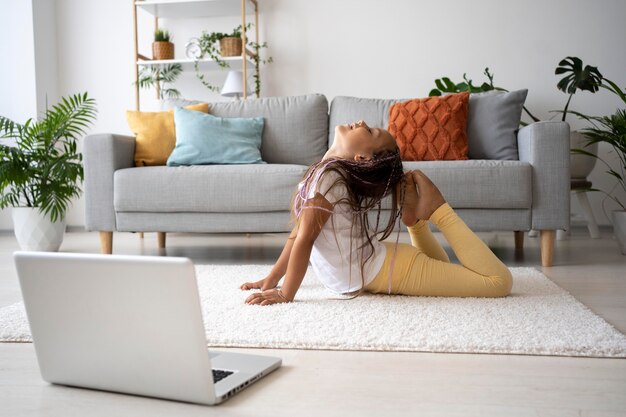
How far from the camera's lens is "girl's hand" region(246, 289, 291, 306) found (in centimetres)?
196

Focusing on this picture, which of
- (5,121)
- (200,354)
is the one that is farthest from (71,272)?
(5,121)

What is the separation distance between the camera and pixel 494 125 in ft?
10.8

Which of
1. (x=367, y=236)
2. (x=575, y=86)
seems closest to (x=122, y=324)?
(x=367, y=236)

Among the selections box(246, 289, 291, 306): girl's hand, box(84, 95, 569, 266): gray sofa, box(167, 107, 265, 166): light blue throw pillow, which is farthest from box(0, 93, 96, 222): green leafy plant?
box(246, 289, 291, 306): girl's hand

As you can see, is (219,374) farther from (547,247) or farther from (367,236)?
(547,247)

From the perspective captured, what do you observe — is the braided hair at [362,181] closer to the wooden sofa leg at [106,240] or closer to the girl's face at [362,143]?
the girl's face at [362,143]

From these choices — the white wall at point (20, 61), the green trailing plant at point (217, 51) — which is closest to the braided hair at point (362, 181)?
the green trailing plant at point (217, 51)

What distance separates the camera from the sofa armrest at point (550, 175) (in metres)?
2.82

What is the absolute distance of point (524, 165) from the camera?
284 centimetres

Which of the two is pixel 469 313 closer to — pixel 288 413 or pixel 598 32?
pixel 288 413

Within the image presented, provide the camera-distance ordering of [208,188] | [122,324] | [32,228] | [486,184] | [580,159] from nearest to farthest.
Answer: [122,324] → [486,184] → [208,188] → [32,228] → [580,159]

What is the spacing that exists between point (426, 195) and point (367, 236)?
267mm

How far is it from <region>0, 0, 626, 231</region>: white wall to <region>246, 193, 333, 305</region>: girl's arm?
301cm

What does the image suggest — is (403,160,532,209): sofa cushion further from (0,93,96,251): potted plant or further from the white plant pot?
(0,93,96,251): potted plant
